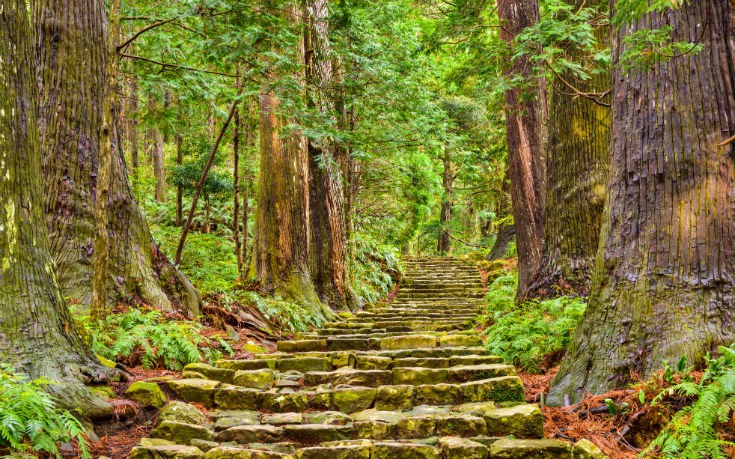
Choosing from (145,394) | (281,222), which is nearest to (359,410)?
(145,394)

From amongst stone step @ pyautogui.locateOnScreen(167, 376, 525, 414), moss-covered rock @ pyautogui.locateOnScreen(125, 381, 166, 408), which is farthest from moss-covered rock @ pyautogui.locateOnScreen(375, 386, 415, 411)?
moss-covered rock @ pyautogui.locateOnScreen(125, 381, 166, 408)

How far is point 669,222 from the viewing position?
3.94m

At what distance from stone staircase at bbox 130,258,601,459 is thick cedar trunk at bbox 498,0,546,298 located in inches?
168

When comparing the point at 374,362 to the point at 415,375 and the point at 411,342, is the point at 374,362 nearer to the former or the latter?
the point at 415,375

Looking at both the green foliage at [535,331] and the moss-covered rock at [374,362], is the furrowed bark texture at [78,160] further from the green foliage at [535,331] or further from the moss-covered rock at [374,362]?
the green foliage at [535,331]

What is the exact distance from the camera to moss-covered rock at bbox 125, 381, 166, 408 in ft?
13.7

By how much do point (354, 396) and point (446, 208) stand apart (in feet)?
73.4

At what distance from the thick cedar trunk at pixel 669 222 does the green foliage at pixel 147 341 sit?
12.2 feet

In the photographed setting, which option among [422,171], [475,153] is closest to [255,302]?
[422,171]

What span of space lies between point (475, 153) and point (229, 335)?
13.7 m

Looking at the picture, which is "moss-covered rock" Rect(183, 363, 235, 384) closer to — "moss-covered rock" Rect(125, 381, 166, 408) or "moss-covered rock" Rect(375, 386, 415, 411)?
"moss-covered rock" Rect(125, 381, 166, 408)

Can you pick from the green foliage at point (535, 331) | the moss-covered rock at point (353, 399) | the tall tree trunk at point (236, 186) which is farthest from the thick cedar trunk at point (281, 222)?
the moss-covered rock at point (353, 399)

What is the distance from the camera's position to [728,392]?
9.87ft

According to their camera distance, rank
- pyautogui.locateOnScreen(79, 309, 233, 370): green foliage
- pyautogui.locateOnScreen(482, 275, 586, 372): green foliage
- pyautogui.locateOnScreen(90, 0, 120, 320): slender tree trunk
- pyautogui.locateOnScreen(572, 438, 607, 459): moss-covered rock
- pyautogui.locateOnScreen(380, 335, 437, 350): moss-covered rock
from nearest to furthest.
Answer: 1. pyautogui.locateOnScreen(572, 438, 607, 459): moss-covered rock
2. pyautogui.locateOnScreen(79, 309, 233, 370): green foliage
3. pyautogui.locateOnScreen(90, 0, 120, 320): slender tree trunk
4. pyautogui.locateOnScreen(482, 275, 586, 372): green foliage
5. pyautogui.locateOnScreen(380, 335, 437, 350): moss-covered rock
